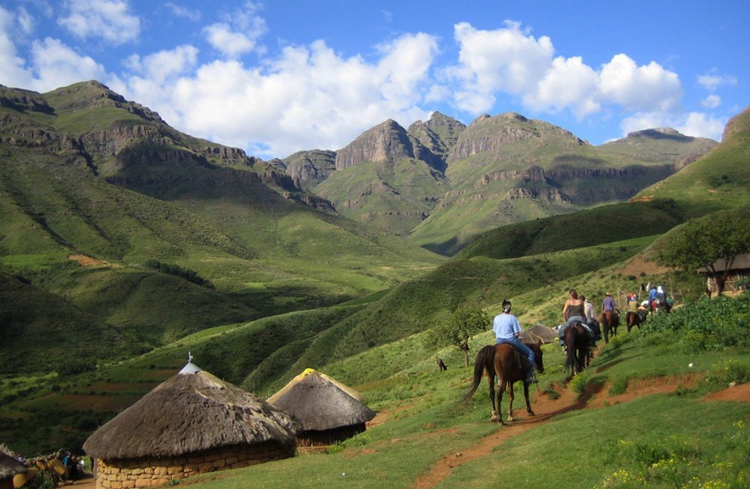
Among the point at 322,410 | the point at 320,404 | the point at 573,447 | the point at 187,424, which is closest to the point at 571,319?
the point at 573,447

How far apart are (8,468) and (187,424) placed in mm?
11859

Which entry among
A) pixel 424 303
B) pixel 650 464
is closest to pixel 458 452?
pixel 650 464

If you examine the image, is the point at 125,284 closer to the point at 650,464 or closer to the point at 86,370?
the point at 86,370

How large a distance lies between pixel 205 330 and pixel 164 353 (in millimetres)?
20349

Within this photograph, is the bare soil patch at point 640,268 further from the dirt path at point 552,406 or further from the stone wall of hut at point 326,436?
the dirt path at point 552,406

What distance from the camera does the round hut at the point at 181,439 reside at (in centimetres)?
1878

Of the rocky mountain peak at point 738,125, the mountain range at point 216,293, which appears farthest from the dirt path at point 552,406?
the rocky mountain peak at point 738,125

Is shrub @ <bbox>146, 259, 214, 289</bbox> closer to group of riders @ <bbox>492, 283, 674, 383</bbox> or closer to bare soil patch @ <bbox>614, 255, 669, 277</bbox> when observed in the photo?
bare soil patch @ <bbox>614, 255, 669, 277</bbox>

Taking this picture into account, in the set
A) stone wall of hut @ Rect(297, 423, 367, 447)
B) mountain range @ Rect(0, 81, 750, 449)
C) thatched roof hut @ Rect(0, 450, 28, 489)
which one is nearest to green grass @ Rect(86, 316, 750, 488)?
stone wall of hut @ Rect(297, 423, 367, 447)

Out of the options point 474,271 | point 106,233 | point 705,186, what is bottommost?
point 474,271

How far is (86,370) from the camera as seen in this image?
9019 centimetres

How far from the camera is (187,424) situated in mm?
19250

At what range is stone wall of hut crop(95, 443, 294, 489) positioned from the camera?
1880cm

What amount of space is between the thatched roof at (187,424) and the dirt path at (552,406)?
26.9 ft
